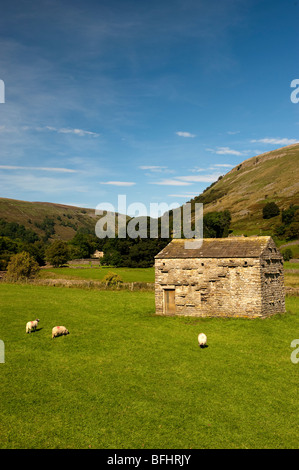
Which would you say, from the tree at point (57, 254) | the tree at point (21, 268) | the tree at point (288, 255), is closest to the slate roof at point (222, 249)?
the tree at point (21, 268)

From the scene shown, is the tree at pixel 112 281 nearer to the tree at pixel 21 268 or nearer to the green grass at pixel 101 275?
the green grass at pixel 101 275

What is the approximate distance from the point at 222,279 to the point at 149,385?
13569mm

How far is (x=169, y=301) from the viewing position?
89.0 ft

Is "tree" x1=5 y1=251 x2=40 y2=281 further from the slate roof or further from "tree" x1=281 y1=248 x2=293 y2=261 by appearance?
"tree" x1=281 y1=248 x2=293 y2=261

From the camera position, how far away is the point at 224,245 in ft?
89.6

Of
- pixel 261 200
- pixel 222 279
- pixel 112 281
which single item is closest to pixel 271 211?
pixel 261 200

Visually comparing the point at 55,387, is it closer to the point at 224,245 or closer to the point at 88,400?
the point at 88,400

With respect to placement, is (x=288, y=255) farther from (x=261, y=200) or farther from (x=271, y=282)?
(x=261, y=200)

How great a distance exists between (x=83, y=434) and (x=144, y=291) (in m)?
33.2

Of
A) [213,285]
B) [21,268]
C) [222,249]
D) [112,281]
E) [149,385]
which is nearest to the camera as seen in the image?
[149,385]

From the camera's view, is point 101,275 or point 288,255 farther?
point 288,255

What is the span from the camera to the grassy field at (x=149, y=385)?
394 inches

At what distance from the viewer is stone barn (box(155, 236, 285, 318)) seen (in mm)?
24575

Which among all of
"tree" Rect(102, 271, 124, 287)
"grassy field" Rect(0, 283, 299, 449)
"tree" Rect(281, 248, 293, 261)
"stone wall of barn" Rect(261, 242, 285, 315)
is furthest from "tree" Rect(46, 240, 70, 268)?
"stone wall of barn" Rect(261, 242, 285, 315)
